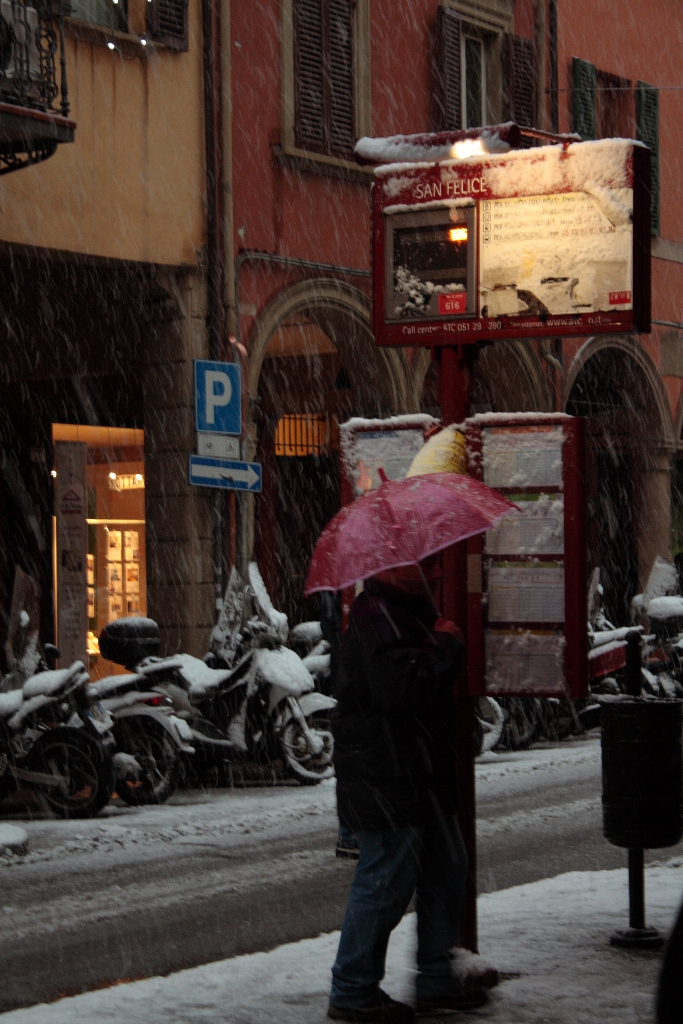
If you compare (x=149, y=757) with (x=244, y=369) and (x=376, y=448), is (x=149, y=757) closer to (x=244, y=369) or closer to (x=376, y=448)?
(x=376, y=448)

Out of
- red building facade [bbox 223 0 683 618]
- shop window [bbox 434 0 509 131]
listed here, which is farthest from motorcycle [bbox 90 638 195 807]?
shop window [bbox 434 0 509 131]

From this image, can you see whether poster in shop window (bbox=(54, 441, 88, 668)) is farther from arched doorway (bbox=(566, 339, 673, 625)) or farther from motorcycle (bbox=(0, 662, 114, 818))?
arched doorway (bbox=(566, 339, 673, 625))

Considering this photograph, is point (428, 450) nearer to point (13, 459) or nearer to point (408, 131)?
point (13, 459)

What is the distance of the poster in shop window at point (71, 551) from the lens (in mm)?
15562

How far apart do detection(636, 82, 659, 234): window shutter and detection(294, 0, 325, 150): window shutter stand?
21.7 ft

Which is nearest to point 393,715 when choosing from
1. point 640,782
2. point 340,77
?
point 640,782

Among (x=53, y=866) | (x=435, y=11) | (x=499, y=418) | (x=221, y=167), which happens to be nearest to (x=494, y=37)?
(x=435, y=11)

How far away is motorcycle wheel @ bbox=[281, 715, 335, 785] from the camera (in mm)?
11586

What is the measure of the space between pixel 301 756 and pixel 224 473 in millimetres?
3762

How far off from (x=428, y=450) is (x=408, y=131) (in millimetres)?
13093

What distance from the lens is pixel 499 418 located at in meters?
5.76

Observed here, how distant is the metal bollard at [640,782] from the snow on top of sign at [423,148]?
1.94 metres

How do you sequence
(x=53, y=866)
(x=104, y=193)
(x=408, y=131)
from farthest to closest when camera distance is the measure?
(x=408, y=131)
(x=104, y=193)
(x=53, y=866)

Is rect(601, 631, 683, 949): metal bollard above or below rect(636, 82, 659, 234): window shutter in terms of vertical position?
below
